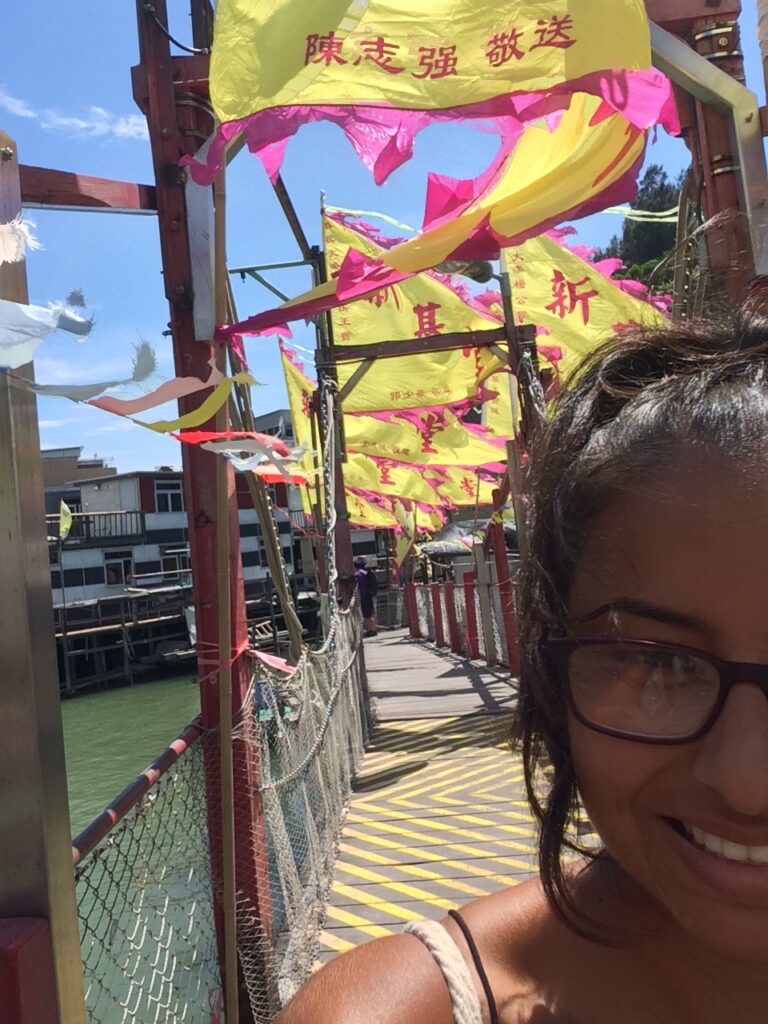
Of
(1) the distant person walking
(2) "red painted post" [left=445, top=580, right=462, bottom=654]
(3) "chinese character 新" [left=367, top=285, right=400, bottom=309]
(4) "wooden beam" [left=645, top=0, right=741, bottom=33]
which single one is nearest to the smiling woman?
(4) "wooden beam" [left=645, top=0, right=741, bottom=33]

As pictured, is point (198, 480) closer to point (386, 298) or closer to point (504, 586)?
point (386, 298)

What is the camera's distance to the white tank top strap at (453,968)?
0.94 metres

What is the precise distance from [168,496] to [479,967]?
35.5 m

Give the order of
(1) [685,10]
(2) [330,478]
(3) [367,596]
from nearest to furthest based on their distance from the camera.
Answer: (1) [685,10] → (2) [330,478] → (3) [367,596]

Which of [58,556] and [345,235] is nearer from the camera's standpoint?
[345,235]

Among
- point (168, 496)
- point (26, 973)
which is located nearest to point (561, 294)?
point (26, 973)

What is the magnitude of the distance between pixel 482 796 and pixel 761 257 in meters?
3.97

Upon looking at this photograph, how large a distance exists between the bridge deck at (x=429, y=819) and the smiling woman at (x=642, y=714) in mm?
900

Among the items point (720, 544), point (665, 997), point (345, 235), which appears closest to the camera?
point (720, 544)

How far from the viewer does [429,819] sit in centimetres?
527

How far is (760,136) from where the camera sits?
10.5 ft

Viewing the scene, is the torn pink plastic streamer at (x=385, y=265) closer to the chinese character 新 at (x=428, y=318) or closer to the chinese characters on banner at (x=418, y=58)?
the chinese characters on banner at (x=418, y=58)

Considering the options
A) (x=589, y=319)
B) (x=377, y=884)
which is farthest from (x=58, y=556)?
(x=377, y=884)

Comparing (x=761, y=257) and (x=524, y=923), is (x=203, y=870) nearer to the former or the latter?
(x=524, y=923)
